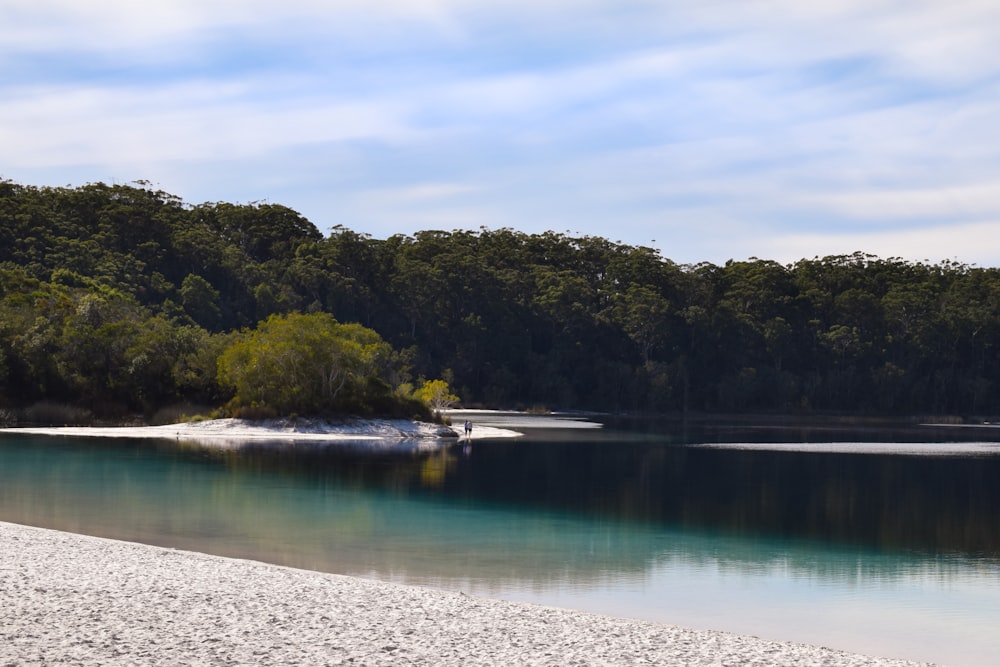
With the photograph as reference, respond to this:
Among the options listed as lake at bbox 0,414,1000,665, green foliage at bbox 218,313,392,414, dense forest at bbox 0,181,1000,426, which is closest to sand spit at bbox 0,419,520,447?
green foliage at bbox 218,313,392,414

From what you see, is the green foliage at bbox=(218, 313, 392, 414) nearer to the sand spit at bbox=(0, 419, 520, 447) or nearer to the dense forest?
the sand spit at bbox=(0, 419, 520, 447)

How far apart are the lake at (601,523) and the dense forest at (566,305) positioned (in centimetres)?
5576

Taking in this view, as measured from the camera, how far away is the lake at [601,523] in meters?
17.9

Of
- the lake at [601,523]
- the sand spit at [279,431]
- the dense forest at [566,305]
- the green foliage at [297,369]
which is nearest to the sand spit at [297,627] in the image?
the lake at [601,523]

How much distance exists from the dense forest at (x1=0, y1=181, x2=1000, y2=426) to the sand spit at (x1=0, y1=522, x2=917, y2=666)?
82.5 meters

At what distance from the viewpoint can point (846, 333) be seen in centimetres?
12800

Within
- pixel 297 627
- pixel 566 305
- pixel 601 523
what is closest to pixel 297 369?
pixel 601 523

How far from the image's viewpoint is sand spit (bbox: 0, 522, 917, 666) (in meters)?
12.0

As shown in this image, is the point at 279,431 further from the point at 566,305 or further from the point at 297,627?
the point at 566,305

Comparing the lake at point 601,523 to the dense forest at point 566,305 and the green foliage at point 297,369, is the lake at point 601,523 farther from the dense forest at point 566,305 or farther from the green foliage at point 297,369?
the dense forest at point 566,305

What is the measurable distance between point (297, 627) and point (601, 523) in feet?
53.7

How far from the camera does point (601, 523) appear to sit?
1135 inches

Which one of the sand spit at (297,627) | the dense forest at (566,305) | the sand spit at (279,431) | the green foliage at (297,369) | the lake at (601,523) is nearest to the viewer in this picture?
the sand spit at (297,627)

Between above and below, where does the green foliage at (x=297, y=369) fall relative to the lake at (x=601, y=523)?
above
